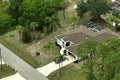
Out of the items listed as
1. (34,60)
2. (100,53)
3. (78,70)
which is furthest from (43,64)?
(100,53)

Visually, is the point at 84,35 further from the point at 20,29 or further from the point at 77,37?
the point at 20,29

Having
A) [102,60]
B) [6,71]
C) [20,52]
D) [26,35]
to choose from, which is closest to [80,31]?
[26,35]

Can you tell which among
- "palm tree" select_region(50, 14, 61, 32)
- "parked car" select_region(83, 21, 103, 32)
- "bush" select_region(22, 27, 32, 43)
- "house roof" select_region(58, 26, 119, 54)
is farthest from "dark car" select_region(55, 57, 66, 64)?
"parked car" select_region(83, 21, 103, 32)

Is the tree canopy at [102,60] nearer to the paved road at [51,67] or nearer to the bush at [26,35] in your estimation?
the paved road at [51,67]

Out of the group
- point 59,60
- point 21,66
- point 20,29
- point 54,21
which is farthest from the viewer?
point 54,21

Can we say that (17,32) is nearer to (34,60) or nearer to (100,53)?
(34,60)

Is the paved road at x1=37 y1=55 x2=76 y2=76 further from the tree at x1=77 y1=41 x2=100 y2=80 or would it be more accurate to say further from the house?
the tree at x1=77 y1=41 x2=100 y2=80
